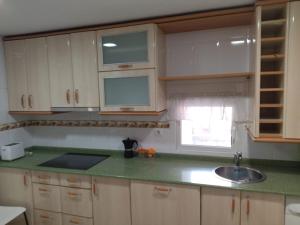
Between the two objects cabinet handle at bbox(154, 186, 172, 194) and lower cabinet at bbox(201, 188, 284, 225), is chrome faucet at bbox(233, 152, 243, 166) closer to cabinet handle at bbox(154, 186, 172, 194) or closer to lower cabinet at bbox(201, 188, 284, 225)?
lower cabinet at bbox(201, 188, 284, 225)

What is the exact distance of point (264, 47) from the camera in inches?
76.1

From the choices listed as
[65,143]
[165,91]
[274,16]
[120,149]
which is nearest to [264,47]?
[274,16]

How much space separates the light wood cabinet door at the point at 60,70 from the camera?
232 centimetres

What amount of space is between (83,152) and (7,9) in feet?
5.31

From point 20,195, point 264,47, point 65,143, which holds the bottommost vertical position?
point 20,195

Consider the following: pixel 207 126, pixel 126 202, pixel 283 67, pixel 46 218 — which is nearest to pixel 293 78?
pixel 283 67

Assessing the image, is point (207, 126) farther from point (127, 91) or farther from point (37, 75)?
point (37, 75)

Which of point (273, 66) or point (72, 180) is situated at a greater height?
point (273, 66)

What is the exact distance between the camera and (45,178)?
7.21ft

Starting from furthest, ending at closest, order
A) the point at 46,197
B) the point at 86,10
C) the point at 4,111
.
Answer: the point at 4,111
the point at 46,197
the point at 86,10

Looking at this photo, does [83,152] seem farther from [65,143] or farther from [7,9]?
[7,9]

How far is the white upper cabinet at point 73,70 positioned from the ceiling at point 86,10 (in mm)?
174

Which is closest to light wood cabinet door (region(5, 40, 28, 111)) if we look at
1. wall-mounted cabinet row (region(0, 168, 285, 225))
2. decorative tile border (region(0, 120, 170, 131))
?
decorative tile border (region(0, 120, 170, 131))

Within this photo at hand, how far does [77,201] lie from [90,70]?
124cm
